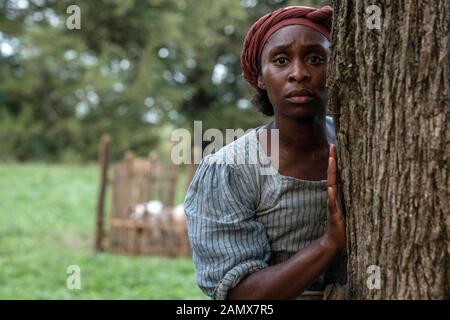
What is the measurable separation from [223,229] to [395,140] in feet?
2.21

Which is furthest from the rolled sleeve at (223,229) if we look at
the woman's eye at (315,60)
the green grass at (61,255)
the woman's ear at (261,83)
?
the green grass at (61,255)

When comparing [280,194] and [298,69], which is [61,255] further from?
[298,69]

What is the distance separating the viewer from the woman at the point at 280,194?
2352mm

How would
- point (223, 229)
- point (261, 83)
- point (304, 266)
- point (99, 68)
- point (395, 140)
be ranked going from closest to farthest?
point (395, 140) < point (304, 266) < point (223, 229) < point (261, 83) < point (99, 68)

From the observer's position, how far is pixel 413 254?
2.18m

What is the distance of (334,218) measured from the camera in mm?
2342

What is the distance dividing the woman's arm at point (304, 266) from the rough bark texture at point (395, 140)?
0.04 meters

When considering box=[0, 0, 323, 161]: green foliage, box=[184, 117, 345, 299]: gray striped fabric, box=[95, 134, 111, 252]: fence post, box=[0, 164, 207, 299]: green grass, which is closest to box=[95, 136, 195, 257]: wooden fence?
box=[95, 134, 111, 252]: fence post

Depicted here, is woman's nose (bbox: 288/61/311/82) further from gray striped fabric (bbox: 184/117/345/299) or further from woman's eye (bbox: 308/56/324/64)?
gray striped fabric (bbox: 184/117/345/299)

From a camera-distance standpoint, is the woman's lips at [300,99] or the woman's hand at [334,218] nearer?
the woman's hand at [334,218]

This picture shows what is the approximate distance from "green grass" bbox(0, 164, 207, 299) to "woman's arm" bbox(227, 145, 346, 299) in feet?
11.5

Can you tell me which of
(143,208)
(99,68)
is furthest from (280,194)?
(99,68)

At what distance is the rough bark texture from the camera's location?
214 cm

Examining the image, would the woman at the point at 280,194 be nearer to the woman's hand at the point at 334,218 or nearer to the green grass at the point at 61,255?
the woman's hand at the point at 334,218
